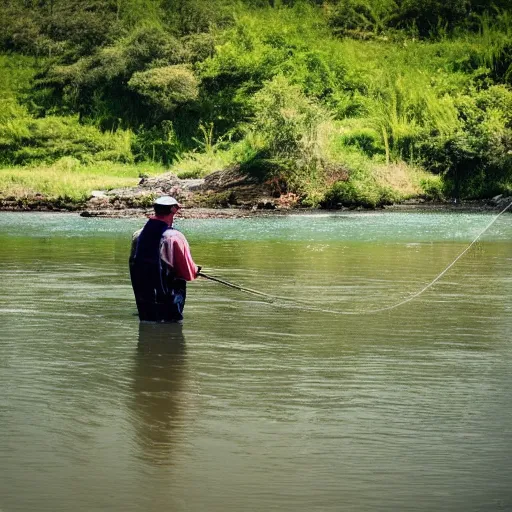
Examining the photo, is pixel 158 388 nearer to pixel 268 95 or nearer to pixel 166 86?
pixel 268 95

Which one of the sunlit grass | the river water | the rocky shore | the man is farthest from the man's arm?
the sunlit grass

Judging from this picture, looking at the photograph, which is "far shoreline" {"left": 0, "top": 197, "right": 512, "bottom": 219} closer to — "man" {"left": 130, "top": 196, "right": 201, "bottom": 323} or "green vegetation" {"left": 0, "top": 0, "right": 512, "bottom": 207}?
"green vegetation" {"left": 0, "top": 0, "right": 512, "bottom": 207}

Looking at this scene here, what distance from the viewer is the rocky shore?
34344 mm

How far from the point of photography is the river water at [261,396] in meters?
5.81

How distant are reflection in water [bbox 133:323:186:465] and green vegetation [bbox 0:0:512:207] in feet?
82.5

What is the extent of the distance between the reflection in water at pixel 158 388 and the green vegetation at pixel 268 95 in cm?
2515

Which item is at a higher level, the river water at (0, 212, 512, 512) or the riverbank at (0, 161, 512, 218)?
the riverbank at (0, 161, 512, 218)

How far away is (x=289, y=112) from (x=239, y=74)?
45.5ft

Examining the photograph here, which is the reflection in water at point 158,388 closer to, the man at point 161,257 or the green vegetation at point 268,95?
the man at point 161,257

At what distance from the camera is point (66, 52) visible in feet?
187

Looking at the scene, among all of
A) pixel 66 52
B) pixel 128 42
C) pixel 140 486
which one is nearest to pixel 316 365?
pixel 140 486

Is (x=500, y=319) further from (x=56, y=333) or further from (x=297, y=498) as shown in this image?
(x=297, y=498)

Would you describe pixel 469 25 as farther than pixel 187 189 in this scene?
Yes

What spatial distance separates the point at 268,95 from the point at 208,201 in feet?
13.0
